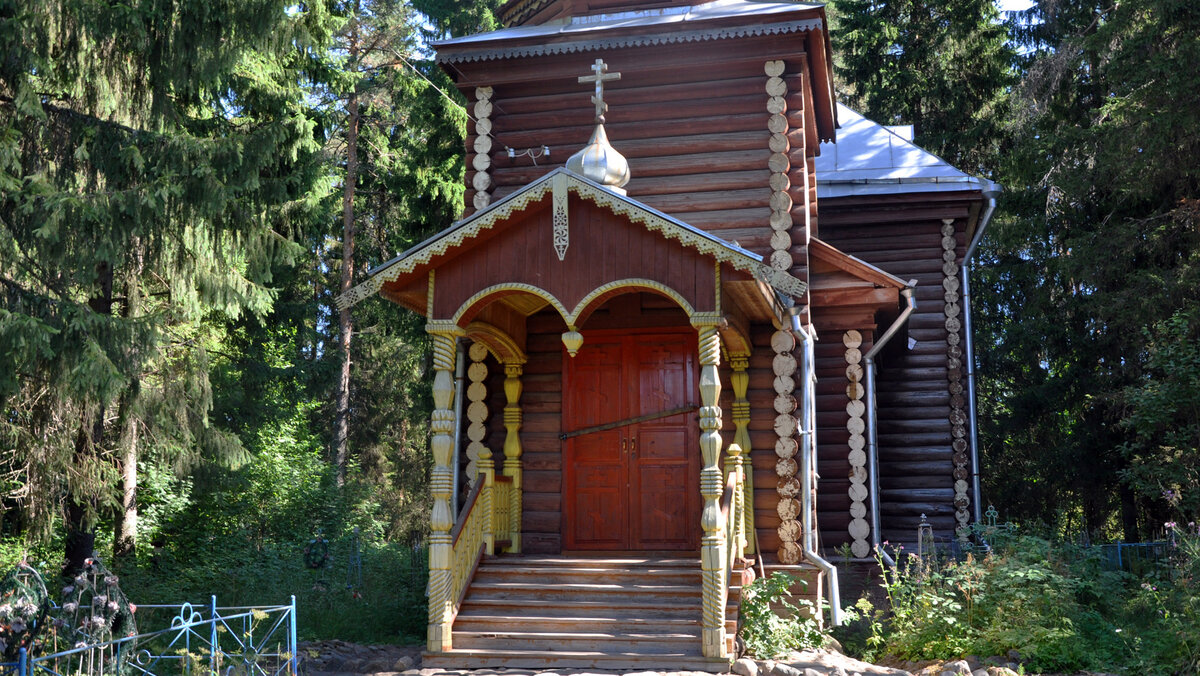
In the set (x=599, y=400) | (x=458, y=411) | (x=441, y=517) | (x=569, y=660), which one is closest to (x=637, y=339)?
(x=599, y=400)

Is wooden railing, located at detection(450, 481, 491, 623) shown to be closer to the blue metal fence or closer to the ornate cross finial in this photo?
the blue metal fence

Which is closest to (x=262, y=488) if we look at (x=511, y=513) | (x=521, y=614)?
(x=511, y=513)

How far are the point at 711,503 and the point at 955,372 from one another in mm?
7829

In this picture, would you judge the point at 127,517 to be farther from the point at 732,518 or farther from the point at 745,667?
the point at 745,667

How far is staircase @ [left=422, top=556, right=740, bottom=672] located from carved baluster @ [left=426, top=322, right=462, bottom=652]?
0.22 m

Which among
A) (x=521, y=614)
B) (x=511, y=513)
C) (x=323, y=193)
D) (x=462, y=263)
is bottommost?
(x=521, y=614)

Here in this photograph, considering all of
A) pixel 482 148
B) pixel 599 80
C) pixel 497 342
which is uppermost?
pixel 599 80

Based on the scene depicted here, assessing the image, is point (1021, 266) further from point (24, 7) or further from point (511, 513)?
point (24, 7)

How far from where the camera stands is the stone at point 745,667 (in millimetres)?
8336

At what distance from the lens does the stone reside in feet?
27.3

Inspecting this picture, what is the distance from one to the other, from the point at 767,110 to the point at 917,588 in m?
5.11

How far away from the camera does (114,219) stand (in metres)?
9.10

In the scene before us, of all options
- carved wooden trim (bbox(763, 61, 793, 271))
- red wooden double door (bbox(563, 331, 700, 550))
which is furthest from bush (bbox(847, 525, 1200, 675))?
carved wooden trim (bbox(763, 61, 793, 271))

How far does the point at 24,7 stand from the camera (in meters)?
9.19
